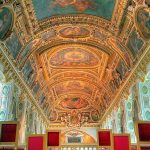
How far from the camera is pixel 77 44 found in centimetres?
1834

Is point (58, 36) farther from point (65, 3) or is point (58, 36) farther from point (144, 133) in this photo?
point (144, 133)

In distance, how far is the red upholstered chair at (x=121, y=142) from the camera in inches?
350

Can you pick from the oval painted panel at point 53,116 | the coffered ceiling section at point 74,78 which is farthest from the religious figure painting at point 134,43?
the oval painted panel at point 53,116

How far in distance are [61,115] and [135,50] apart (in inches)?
689

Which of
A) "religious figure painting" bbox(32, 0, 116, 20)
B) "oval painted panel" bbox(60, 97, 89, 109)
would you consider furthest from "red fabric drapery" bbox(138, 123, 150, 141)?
"oval painted panel" bbox(60, 97, 89, 109)

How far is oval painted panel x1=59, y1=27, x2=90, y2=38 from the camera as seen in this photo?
54.7ft

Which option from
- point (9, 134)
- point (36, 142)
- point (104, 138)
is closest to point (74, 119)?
point (104, 138)

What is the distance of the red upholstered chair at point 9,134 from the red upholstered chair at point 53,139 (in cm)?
98

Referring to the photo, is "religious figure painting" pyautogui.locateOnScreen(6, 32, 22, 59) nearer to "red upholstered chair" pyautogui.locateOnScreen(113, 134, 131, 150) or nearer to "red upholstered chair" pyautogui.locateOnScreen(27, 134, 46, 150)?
"red upholstered chair" pyautogui.locateOnScreen(27, 134, 46, 150)

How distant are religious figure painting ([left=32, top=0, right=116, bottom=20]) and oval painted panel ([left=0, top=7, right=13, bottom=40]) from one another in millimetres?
1484

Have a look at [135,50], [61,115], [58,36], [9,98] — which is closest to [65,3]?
[58,36]

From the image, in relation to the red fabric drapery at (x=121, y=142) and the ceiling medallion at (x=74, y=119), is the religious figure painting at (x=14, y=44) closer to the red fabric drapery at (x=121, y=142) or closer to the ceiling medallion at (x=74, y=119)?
the red fabric drapery at (x=121, y=142)

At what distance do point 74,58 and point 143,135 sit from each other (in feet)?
41.8

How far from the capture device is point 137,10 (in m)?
13.2
